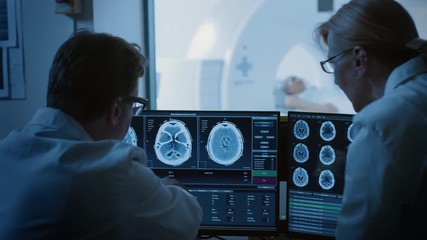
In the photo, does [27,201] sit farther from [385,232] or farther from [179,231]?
[385,232]

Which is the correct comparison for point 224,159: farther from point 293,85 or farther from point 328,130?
point 293,85

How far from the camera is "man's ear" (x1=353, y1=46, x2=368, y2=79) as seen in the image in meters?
1.24

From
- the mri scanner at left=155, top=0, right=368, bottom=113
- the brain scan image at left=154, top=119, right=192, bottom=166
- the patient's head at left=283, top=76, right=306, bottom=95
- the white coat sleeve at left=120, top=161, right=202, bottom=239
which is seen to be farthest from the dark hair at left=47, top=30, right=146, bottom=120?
the patient's head at left=283, top=76, right=306, bottom=95

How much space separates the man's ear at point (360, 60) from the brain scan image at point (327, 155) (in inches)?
14.1

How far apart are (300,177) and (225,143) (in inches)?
9.9

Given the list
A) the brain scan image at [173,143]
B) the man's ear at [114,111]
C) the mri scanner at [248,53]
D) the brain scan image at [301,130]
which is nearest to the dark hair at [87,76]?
the man's ear at [114,111]

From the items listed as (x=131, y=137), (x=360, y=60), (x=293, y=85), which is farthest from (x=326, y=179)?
(x=293, y=85)

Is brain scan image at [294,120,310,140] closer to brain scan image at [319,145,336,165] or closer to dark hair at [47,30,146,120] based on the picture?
brain scan image at [319,145,336,165]

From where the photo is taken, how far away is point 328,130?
1.58 meters

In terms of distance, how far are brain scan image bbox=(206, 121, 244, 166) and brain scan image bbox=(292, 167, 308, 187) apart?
178 mm

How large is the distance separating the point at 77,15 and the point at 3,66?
15.6 inches

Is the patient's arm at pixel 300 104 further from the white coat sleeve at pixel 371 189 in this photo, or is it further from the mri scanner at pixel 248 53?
the white coat sleeve at pixel 371 189

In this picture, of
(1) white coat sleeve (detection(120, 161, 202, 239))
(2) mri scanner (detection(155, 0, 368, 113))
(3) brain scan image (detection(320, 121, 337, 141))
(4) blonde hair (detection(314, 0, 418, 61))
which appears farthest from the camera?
(2) mri scanner (detection(155, 0, 368, 113))

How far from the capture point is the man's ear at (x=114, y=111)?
1136 mm
